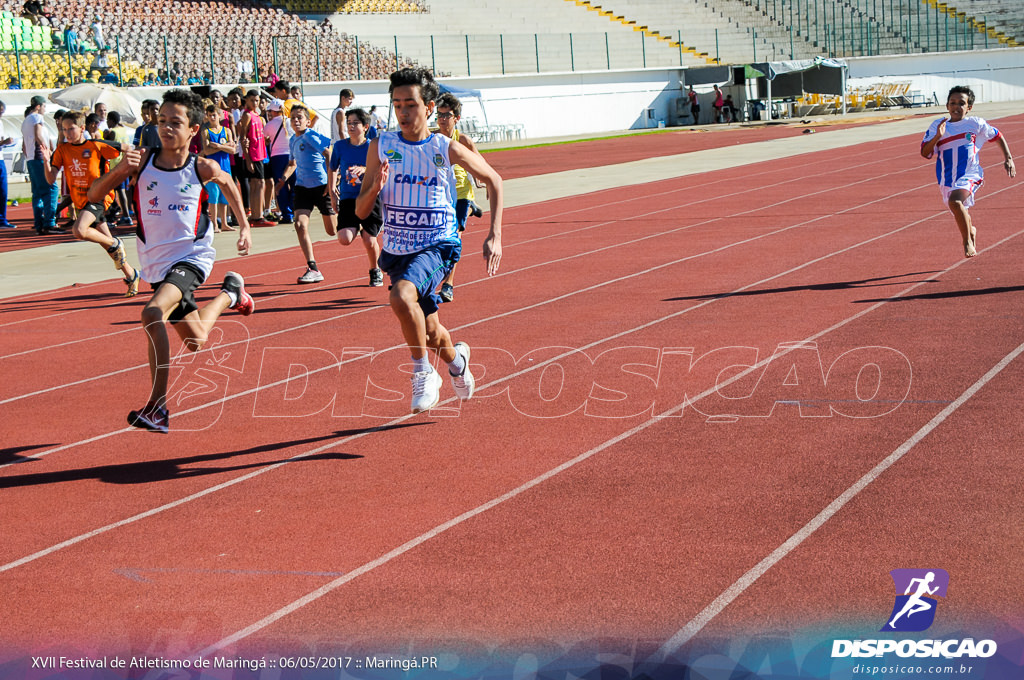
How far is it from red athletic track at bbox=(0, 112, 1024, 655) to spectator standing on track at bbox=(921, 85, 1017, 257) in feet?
2.42

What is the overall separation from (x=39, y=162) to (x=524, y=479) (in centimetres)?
1593

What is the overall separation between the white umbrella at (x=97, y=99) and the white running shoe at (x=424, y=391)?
19.1 m

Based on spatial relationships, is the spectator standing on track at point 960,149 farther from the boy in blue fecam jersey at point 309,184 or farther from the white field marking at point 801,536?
the boy in blue fecam jersey at point 309,184

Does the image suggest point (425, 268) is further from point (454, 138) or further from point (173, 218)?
point (454, 138)

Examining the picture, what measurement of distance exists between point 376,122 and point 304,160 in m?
1.96

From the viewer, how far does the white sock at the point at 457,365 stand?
6750 mm

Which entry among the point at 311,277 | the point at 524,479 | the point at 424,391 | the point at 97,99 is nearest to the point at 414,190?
the point at 424,391

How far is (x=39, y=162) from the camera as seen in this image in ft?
62.2

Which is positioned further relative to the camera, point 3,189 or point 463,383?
point 3,189

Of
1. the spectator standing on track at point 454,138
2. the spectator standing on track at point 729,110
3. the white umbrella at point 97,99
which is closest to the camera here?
the spectator standing on track at point 454,138

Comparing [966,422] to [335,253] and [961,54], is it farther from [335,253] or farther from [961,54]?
[961,54]

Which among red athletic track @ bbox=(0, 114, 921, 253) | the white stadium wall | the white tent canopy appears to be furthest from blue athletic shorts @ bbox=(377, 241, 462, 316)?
the white tent canopy

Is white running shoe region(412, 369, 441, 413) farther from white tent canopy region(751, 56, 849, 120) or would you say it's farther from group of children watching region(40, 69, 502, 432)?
white tent canopy region(751, 56, 849, 120)

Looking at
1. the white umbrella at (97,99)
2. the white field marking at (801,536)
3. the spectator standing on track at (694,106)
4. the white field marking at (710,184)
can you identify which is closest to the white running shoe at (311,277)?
the white field marking at (710,184)
